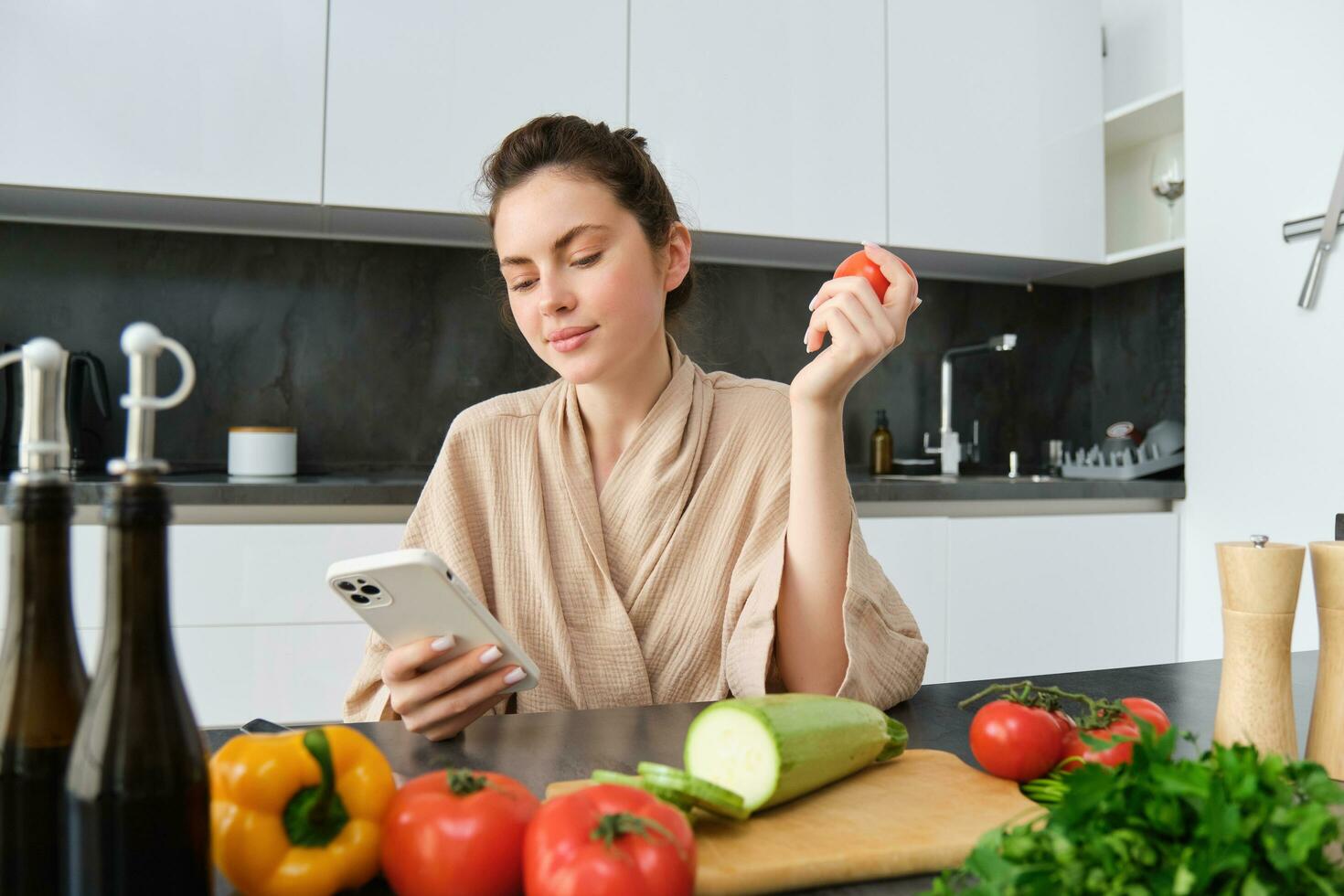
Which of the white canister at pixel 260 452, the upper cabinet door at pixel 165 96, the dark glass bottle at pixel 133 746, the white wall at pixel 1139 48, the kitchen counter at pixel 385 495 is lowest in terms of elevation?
the dark glass bottle at pixel 133 746

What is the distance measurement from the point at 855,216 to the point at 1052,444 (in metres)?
1.07

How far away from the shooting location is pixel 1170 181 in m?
2.88

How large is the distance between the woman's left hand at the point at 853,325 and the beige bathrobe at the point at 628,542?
0.20m

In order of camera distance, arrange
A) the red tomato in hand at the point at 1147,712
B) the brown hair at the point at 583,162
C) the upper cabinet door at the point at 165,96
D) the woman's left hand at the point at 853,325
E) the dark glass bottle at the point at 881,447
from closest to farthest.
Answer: the red tomato in hand at the point at 1147,712 → the woman's left hand at the point at 853,325 → the brown hair at the point at 583,162 → the upper cabinet door at the point at 165,96 → the dark glass bottle at the point at 881,447

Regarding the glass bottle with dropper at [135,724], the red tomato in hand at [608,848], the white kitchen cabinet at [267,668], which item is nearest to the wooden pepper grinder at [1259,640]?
the red tomato in hand at [608,848]

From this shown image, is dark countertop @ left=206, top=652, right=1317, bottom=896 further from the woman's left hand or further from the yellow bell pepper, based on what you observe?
the woman's left hand

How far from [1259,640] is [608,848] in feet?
1.76

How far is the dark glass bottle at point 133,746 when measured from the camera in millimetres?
440

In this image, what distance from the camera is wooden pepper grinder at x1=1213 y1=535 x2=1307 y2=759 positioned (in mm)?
749

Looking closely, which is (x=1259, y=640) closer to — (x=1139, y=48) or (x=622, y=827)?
(x=622, y=827)

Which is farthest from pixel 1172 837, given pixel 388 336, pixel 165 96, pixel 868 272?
pixel 388 336

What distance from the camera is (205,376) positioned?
2643 millimetres

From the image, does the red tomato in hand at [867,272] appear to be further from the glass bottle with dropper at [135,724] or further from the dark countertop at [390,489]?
the dark countertop at [390,489]

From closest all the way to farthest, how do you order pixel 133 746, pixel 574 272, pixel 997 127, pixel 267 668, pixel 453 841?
pixel 133 746, pixel 453 841, pixel 574 272, pixel 267 668, pixel 997 127
